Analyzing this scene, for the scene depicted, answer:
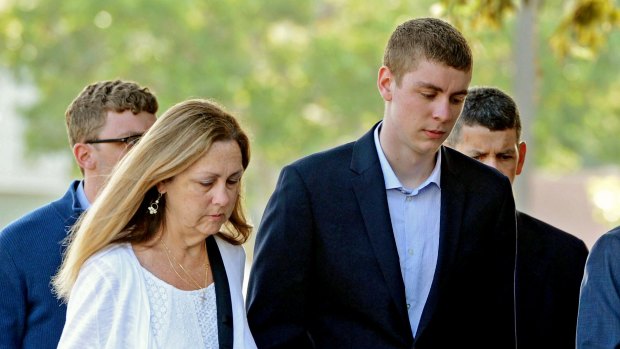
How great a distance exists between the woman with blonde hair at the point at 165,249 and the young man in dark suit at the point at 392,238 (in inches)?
6.9

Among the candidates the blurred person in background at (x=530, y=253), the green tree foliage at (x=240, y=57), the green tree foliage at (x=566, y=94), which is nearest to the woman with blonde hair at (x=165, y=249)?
the blurred person in background at (x=530, y=253)

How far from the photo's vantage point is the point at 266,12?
20.0 m

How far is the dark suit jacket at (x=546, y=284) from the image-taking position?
5.16m

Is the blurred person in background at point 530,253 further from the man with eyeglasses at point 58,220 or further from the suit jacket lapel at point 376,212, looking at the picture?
the man with eyeglasses at point 58,220

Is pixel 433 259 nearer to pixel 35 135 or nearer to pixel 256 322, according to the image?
pixel 256 322

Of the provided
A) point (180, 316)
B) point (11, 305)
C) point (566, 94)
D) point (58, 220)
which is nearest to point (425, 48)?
point (180, 316)

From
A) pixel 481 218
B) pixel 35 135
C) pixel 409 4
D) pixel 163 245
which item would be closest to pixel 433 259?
pixel 481 218

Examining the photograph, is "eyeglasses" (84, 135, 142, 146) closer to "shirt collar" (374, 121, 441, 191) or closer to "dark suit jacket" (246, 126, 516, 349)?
"dark suit jacket" (246, 126, 516, 349)

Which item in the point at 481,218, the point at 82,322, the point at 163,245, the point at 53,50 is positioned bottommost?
the point at 82,322

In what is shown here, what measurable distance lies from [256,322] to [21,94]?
1246 inches

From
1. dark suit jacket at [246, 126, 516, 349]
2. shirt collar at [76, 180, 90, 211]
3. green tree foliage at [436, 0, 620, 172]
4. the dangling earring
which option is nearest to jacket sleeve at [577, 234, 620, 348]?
dark suit jacket at [246, 126, 516, 349]

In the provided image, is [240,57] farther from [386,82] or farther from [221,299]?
[221,299]

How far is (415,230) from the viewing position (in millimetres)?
4352

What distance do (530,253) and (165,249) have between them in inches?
68.9
